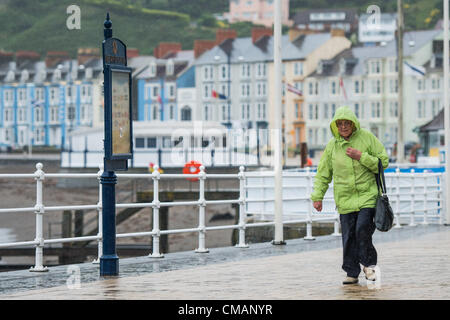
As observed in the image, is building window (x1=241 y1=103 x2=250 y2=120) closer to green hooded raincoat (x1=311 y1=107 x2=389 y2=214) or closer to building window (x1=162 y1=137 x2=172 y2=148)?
building window (x1=162 y1=137 x2=172 y2=148)

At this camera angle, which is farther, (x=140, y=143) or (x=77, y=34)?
(x=77, y=34)

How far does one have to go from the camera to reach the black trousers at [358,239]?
11055mm

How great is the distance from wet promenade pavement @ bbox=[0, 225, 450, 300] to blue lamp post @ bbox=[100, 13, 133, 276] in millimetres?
558

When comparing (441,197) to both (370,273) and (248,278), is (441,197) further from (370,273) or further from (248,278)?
(370,273)

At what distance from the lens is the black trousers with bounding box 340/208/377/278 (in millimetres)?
11055

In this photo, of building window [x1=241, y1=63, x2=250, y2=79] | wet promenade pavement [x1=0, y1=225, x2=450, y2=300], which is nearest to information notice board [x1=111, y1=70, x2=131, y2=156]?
wet promenade pavement [x1=0, y1=225, x2=450, y2=300]

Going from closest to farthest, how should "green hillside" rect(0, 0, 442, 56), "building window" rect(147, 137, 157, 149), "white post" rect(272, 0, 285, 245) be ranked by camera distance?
"white post" rect(272, 0, 285, 245) < "building window" rect(147, 137, 157, 149) < "green hillside" rect(0, 0, 442, 56)

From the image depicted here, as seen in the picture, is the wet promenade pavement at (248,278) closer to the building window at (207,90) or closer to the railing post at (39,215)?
the railing post at (39,215)

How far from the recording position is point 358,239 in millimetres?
11125

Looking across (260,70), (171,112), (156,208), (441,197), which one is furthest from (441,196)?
(171,112)

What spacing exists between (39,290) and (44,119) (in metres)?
128

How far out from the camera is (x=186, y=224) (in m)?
60.3

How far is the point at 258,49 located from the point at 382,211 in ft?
367

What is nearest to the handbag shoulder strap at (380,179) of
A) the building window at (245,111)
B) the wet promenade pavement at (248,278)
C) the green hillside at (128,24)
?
the wet promenade pavement at (248,278)
